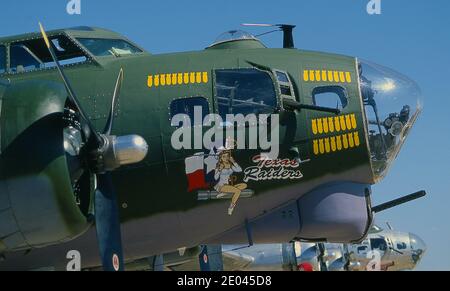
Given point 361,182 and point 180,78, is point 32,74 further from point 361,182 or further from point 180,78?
point 361,182

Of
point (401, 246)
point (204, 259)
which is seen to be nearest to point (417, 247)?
point (401, 246)

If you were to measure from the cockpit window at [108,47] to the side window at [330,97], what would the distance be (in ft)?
12.3

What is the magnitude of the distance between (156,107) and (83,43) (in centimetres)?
223

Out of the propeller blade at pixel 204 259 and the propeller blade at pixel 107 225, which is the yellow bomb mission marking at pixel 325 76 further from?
the propeller blade at pixel 204 259

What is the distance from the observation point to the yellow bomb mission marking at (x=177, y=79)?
12.8 meters

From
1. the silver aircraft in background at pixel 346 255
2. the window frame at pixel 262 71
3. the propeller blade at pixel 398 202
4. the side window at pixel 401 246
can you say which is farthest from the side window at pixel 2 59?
the side window at pixel 401 246

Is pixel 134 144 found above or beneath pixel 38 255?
above

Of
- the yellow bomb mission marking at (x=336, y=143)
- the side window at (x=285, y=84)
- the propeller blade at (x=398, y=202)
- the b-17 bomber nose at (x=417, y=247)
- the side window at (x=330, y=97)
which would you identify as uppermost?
the side window at (x=285, y=84)

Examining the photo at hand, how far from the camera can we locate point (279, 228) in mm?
13094

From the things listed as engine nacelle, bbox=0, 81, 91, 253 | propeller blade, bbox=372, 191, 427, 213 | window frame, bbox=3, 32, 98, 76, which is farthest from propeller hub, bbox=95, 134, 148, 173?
propeller blade, bbox=372, 191, 427, 213
